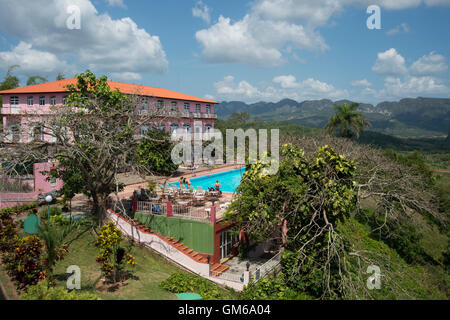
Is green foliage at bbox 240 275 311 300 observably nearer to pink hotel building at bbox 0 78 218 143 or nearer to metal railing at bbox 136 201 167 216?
metal railing at bbox 136 201 167 216

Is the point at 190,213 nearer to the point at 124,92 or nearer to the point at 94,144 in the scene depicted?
the point at 94,144

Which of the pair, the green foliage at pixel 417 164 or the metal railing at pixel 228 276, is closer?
the metal railing at pixel 228 276

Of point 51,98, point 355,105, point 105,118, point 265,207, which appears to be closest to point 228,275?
point 265,207

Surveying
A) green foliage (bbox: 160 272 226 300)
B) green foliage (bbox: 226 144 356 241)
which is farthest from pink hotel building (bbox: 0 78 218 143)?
green foliage (bbox: 160 272 226 300)

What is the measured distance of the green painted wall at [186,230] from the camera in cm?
1659

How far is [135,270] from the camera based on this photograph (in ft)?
46.5

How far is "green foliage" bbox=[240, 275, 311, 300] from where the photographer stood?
13.2 metres

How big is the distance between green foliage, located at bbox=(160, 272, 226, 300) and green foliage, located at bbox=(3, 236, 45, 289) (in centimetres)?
460

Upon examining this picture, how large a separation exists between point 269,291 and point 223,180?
64.5ft

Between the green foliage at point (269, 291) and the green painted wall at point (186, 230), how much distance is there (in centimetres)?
349

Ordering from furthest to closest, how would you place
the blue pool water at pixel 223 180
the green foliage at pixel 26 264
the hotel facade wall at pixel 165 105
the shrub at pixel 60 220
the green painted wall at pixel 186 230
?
1. the hotel facade wall at pixel 165 105
2. the blue pool water at pixel 223 180
3. the green painted wall at pixel 186 230
4. the shrub at pixel 60 220
5. the green foliage at pixel 26 264

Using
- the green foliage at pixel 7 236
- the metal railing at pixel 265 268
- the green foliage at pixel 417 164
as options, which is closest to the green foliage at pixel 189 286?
the metal railing at pixel 265 268

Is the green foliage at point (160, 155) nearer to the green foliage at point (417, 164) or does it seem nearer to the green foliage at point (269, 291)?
the green foliage at point (269, 291)
